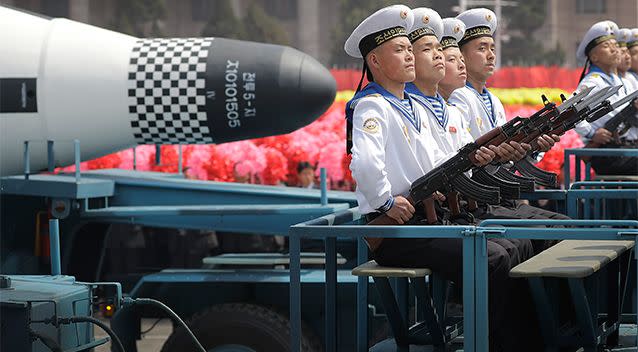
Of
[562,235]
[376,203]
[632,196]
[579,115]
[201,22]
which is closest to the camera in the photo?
[562,235]

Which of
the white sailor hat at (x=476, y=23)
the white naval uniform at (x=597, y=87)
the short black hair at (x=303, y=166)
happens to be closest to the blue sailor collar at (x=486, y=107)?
the white sailor hat at (x=476, y=23)

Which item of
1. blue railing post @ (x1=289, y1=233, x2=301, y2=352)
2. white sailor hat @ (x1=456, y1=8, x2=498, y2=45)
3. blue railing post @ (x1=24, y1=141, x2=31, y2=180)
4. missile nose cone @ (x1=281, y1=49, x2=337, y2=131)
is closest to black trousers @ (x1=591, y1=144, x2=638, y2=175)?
missile nose cone @ (x1=281, y1=49, x2=337, y2=131)

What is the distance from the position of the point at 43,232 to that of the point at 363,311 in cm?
412

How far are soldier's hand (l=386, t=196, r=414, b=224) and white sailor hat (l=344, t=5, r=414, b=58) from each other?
850mm

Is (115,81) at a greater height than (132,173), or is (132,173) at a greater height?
(115,81)

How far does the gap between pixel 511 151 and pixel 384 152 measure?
53 cm

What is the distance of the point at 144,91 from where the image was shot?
35.4 ft

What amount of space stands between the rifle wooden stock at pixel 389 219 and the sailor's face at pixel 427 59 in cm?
84

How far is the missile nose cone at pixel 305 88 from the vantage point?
1079cm

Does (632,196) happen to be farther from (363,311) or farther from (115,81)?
(115,81)

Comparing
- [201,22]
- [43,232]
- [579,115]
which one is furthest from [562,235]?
[201,22]

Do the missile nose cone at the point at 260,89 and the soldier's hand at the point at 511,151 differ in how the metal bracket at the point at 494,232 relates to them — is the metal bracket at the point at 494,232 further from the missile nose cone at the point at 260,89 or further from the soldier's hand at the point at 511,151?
the missile nose cone at the point at 260,89

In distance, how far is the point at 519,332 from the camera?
597cm

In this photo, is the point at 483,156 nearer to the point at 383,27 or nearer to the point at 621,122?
the point at 383,27
